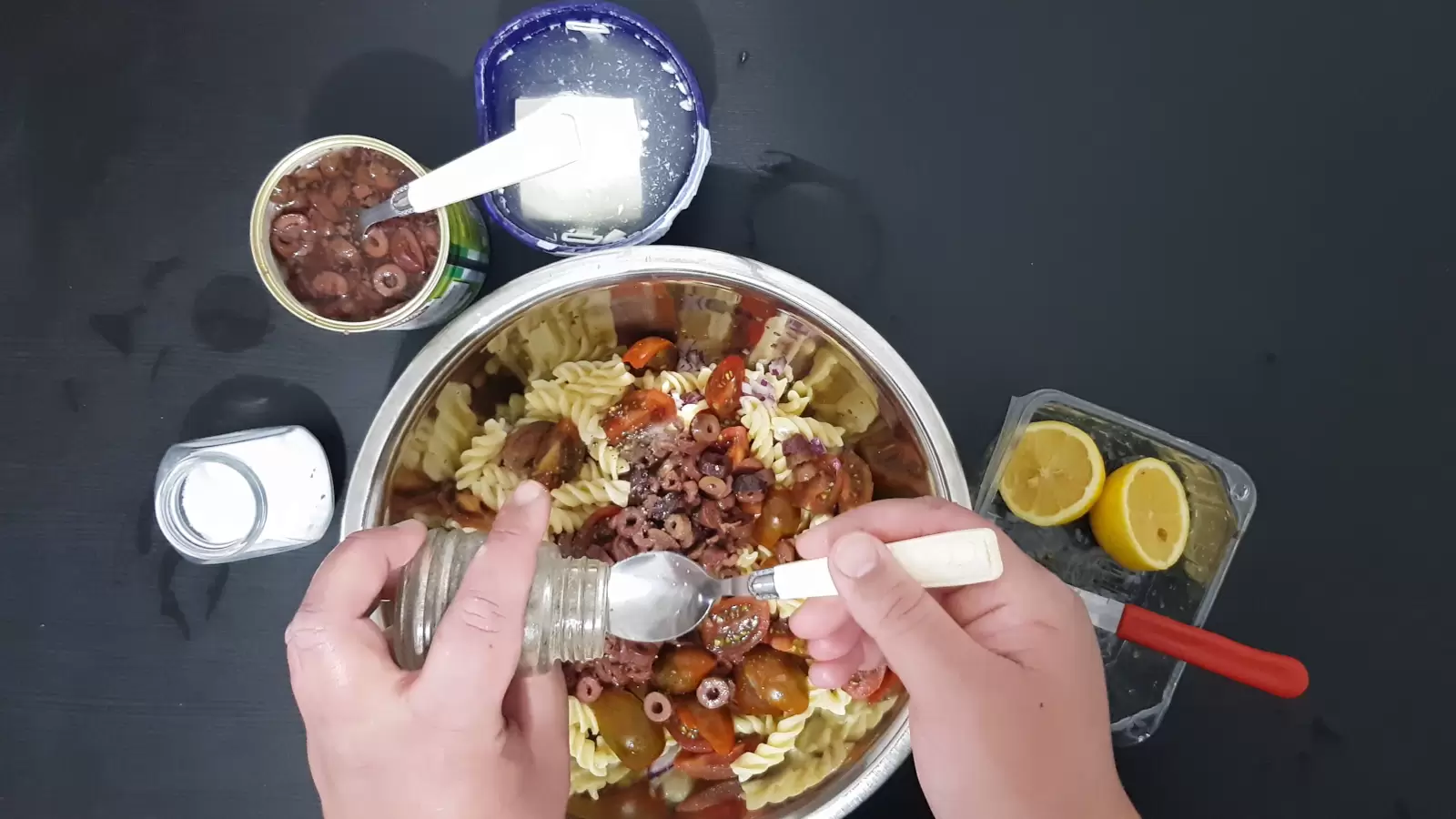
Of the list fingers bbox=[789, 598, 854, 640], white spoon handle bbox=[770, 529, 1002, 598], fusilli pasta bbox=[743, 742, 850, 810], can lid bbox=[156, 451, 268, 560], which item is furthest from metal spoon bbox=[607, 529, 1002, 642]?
can lid bbox=[156, 451, 268, 560]

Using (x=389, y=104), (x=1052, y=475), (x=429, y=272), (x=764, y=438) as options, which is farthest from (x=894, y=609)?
(x=389, y=104)

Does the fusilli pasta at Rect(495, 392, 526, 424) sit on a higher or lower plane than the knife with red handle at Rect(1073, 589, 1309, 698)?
higher

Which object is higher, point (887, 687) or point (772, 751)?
point (887, 687)

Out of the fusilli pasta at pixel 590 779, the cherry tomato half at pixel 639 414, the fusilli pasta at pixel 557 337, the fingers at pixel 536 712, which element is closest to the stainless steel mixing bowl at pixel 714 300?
the fusilli pasta at pixel 557 337

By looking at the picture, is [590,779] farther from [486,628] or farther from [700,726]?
[486,628]

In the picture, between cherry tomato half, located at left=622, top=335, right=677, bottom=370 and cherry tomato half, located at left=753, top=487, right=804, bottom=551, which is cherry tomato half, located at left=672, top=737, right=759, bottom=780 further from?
cherry tomato half, located at left=622, top=335, right=677, bottom=370

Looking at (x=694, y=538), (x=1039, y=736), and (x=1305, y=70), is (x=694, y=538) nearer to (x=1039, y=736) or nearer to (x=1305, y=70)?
(x=1039, y=736)

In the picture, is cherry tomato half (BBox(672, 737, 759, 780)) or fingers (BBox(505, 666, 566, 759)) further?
cherry tomato half (BBox(672, 737, 759, 780))
